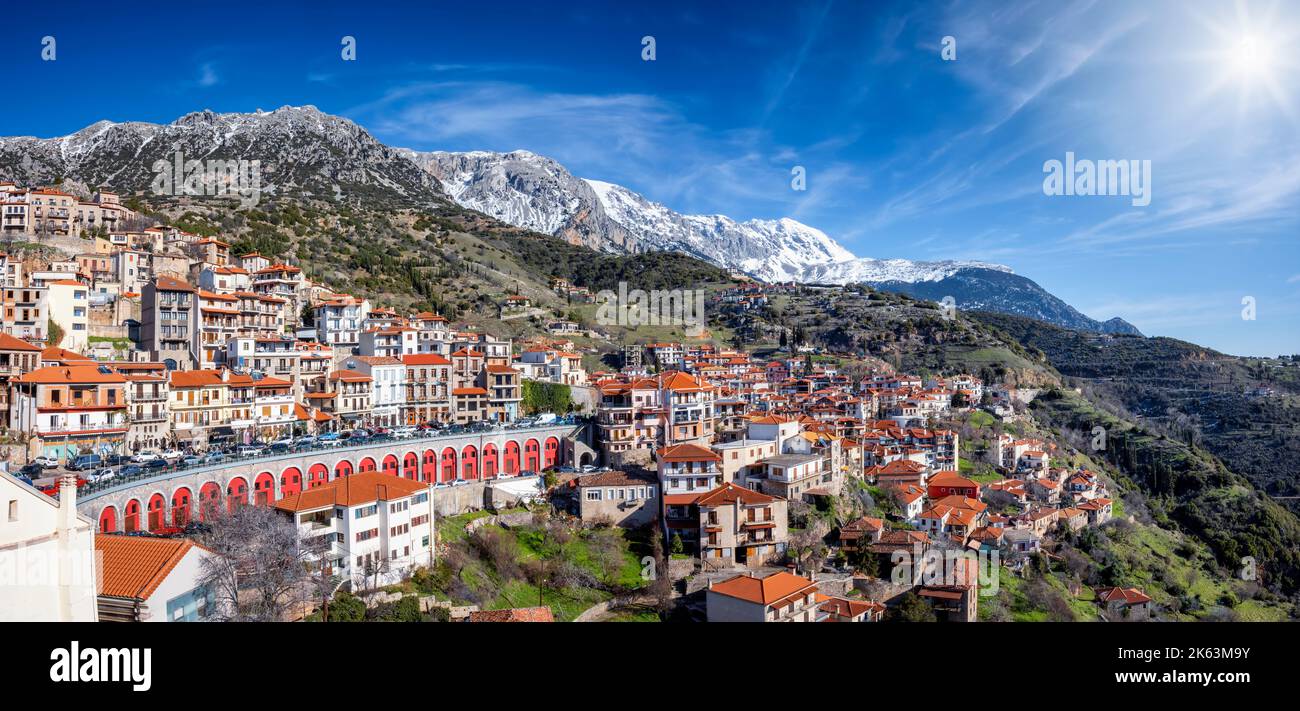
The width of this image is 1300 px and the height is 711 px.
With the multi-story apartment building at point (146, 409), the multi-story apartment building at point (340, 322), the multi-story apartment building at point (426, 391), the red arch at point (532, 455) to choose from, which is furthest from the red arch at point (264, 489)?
the multi-story apartment building at point (340, 322)

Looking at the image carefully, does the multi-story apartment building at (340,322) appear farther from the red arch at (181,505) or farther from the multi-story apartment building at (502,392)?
the red arch at (181,505)

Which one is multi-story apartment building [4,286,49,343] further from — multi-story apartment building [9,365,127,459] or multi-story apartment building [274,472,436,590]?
multi-story apartment building [274,472,436,590]

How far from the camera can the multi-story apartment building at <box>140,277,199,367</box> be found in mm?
34375

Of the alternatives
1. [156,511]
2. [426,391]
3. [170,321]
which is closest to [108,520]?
[156,511]

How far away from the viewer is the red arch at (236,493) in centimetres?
2325

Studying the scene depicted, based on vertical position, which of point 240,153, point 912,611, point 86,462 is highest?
point 240,153

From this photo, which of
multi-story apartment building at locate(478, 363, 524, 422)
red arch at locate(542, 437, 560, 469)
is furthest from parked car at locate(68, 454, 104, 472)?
multi-story apartment building at locate(478, 363, 524, 422)

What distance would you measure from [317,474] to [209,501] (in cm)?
396

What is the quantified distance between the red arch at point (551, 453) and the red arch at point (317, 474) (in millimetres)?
9785

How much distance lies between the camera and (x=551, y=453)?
34.3 meters

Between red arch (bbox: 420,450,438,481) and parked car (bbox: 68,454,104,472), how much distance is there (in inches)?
397

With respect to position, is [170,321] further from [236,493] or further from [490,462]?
[490,462]
